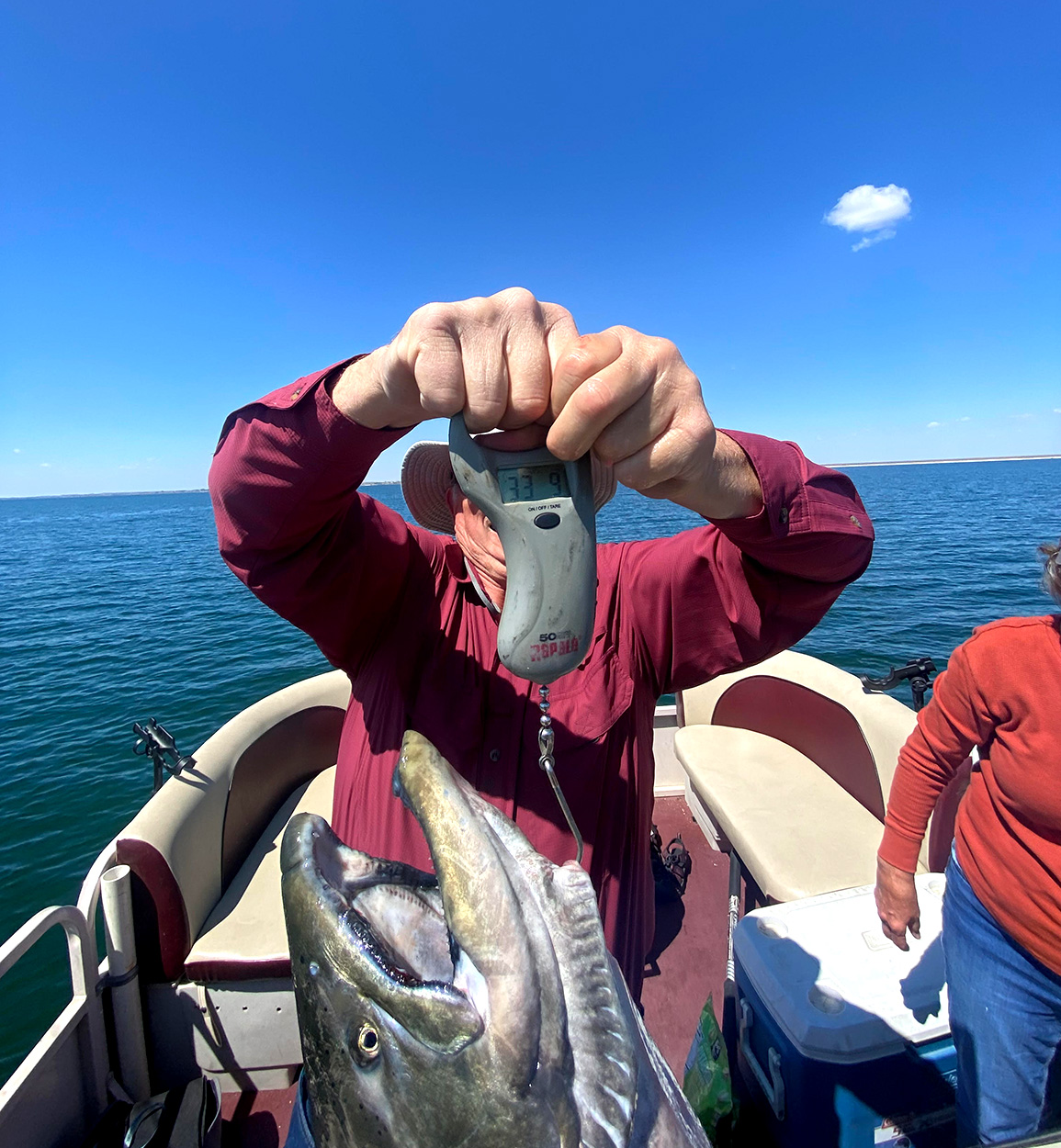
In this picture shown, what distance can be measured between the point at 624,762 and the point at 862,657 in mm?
13538

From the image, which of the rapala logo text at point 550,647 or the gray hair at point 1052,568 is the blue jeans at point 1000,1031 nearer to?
the gray hair at point 1052,568

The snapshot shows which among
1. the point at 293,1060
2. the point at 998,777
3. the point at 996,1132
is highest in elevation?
the point at 998,777

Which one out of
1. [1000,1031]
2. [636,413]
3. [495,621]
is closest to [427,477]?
[495,621]

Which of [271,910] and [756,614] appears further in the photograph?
[271,910]

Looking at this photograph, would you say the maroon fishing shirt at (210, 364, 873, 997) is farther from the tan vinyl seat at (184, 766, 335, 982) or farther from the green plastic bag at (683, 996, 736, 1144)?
the tan vinyl seat at (184, 766, 335, 982)

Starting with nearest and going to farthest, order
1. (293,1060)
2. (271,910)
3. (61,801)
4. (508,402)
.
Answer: (508,402) → (293,1060) → (271,910) → (61,801)

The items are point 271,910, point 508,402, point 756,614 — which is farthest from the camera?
point 271,910

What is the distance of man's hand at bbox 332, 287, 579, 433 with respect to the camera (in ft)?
3.38

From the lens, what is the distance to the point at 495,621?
5.45 ft

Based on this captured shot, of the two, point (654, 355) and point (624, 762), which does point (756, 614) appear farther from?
point (654, 355)

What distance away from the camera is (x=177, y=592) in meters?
24.9

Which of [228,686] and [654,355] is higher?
[654,355]

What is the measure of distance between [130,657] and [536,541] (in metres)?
18.0

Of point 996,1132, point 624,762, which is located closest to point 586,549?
point 624,762
